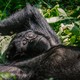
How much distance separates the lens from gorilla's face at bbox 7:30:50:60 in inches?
110

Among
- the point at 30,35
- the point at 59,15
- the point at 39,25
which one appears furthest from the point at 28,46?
the point at 59,15

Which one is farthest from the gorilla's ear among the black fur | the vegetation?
the black fur

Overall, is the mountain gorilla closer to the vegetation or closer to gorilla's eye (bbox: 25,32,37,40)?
gorilla's eye (bbox: 25,32,37,40)

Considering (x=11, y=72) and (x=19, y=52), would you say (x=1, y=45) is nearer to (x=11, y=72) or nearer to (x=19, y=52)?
(x=19, y=52)

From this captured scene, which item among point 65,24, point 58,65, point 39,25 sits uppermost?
point 58,65

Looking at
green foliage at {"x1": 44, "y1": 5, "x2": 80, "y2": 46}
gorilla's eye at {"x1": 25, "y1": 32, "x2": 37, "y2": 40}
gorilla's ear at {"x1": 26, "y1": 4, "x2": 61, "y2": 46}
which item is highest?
gorilla's eye at {"x1": 25, "y1": 32, "x2": 37, "y2": 40}

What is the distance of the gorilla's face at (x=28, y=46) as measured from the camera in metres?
2.79

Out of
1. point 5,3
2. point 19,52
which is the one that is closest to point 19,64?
Result: point 19,52

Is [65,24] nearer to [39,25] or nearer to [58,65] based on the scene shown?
[39,25]

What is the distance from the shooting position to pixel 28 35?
2.90m

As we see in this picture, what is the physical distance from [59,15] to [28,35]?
1.04 meters

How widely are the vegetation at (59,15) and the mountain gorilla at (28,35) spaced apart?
0.11 metres

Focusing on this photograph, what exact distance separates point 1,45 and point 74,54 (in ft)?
3.32

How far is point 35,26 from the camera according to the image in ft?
10.6
